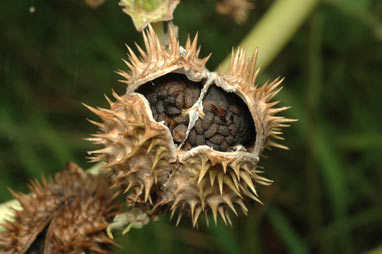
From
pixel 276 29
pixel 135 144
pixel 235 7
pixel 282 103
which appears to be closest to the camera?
pixel 135 144

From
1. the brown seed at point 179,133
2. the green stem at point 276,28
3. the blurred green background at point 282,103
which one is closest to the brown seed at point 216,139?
the brown seed at point 179,133

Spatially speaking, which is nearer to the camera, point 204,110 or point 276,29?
point 204,110

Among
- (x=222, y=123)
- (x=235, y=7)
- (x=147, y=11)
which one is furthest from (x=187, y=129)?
(x=235, y=7)

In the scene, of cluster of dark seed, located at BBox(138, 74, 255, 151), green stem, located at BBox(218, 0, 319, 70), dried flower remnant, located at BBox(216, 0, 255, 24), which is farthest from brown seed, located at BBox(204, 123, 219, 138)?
dried flower remnant, located at BBox(216, 0, 255, 24)

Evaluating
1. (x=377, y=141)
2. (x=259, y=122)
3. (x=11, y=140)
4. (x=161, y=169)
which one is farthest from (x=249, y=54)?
(x=11, y=140)

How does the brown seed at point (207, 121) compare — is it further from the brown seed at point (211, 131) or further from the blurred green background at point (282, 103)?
the blurred green background at point (282, 103)

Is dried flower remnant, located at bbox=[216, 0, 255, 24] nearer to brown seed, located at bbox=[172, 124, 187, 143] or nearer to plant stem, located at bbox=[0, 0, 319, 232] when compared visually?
plant stem, located at bbox=[0, 0, 319, 232]

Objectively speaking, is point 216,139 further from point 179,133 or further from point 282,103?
point 282,103
